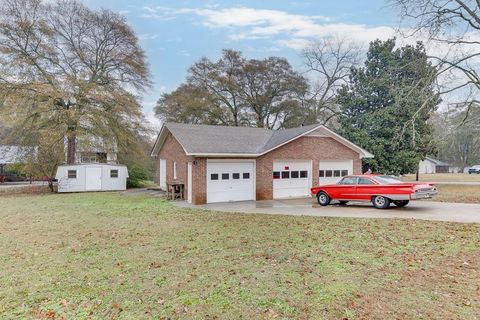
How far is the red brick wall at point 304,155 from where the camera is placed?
1758 centimetres

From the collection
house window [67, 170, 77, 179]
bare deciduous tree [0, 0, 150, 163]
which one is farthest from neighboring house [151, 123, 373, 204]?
bare deciduous tree [0, 0, 150, 163]

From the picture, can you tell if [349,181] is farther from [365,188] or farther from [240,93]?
[240,93]

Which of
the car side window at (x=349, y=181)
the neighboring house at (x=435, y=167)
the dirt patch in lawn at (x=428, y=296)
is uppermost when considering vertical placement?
the neighboring house at (x=435, y=167)

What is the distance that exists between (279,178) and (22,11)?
918 inches

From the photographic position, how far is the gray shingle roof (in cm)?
1636

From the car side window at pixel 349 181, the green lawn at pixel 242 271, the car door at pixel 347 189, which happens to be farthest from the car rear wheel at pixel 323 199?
the green lawn at pixel 242 271

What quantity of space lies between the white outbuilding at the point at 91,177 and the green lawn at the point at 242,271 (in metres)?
14.0

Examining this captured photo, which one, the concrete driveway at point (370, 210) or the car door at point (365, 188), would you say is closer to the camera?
the concrete driveway at point (370, 210)

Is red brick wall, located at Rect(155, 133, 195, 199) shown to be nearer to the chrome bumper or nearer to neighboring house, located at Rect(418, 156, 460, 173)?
the chrome bumper

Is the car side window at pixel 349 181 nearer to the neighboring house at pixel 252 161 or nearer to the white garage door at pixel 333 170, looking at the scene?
the neighboring house at pixel 252 161

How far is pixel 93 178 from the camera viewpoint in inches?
951

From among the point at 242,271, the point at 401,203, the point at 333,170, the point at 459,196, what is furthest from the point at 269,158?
the point at 242,271

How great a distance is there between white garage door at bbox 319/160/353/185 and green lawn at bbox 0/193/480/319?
9.19 metres

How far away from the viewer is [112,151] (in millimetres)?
26406
